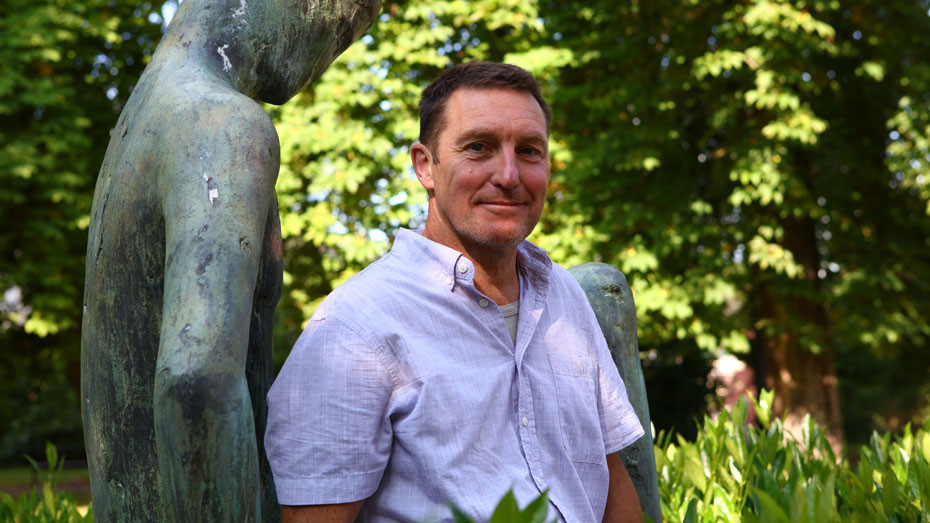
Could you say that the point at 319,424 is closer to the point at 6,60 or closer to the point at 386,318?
the point at 386,318

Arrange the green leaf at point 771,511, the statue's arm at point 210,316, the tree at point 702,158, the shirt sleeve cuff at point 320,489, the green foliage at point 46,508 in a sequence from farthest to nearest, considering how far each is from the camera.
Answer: the tree at point 702,158 < the green foliage at point 46,508 < the shirt sleeve cuff at point 320,489 < the statue's arm at point 210,316 < the green leaf at point 771,511

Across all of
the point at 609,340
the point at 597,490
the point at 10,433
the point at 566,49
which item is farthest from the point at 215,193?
the point at 10,433

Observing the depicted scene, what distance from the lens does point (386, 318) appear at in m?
2.04

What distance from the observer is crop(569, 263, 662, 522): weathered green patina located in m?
3.00

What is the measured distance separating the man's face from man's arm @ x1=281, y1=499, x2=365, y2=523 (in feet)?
2.45

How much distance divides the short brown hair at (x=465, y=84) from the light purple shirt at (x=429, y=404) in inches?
11.7

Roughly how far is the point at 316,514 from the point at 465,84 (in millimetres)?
1101

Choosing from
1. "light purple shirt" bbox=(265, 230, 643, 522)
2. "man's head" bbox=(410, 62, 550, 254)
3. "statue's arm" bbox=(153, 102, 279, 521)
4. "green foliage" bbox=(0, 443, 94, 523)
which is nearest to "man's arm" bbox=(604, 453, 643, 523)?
"light purple shirt" bbox=(265, 230, 643, 522)

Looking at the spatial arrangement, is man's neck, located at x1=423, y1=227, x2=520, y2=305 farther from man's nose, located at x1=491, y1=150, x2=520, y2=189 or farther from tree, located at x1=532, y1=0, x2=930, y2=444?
tree, located at x1=532, y1=0, x2=930, y2=444

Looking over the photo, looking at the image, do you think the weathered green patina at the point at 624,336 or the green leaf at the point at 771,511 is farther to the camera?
the weathered green patina at the point at 624,336

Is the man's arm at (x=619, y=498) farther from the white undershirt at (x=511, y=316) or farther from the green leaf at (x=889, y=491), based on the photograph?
the green leaf at (x=889, y=491)

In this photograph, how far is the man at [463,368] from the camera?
6.22 feet

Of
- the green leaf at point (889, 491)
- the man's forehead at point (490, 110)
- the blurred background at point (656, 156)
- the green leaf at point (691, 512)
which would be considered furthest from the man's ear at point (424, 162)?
the blurred background at point (656, 156)

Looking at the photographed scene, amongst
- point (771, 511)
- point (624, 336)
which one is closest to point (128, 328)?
point (771, 511)
